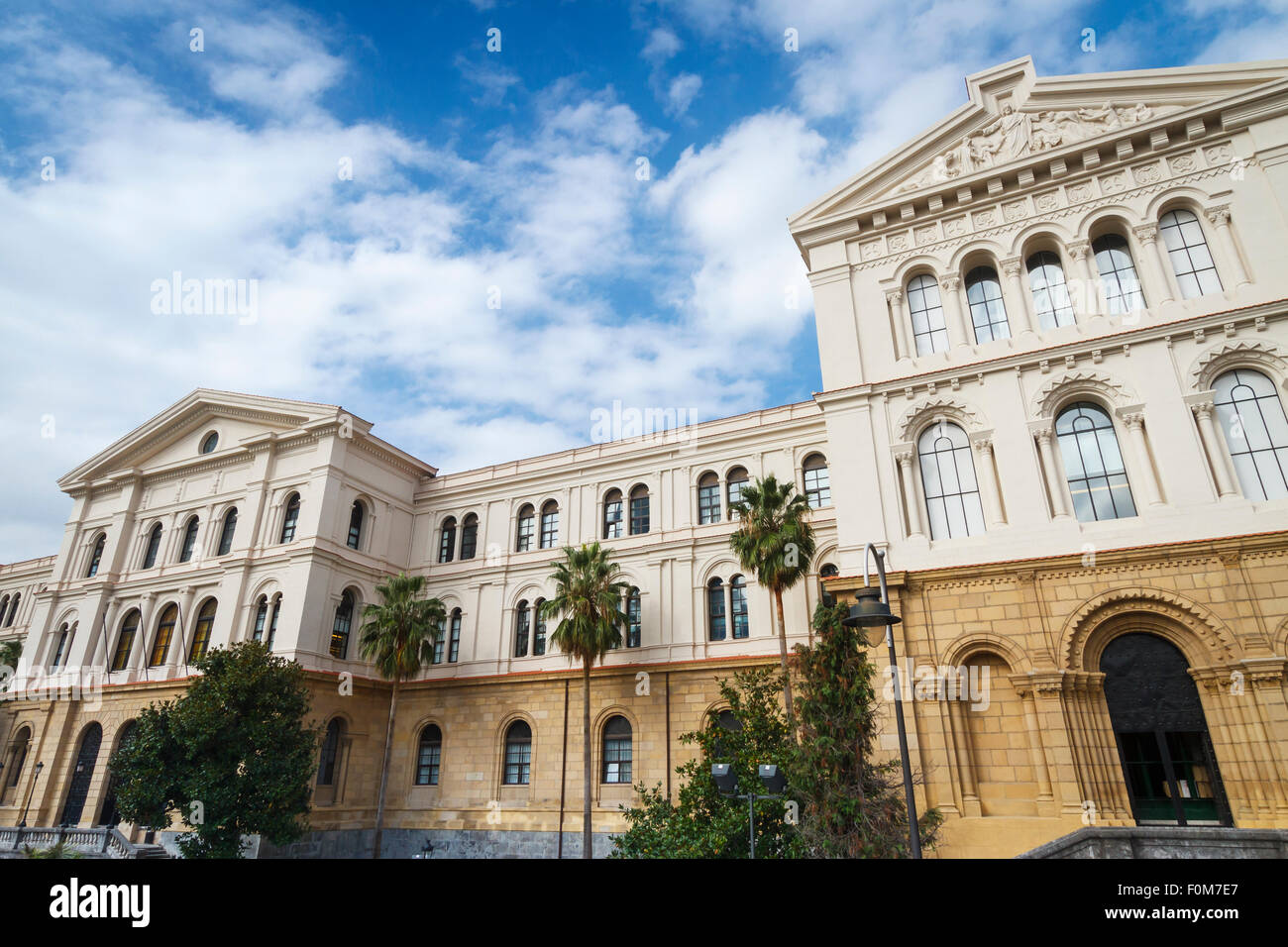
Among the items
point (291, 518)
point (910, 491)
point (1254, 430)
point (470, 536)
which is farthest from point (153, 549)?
point (1254, 430)

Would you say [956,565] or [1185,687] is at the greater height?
[956,565]

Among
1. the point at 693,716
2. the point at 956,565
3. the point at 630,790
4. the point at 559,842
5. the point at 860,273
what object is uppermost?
the point at 860,273

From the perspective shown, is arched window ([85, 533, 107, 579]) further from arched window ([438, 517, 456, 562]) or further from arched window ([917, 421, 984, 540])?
arched window ([917, 421, 984, 540])

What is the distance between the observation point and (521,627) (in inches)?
1321

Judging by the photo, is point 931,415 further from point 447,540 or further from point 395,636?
point 447,540

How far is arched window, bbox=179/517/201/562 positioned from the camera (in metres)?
36.6

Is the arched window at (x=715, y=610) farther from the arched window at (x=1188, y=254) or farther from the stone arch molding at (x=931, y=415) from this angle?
the arched window at (x=1188, y=254)

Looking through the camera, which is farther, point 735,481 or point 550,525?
point 550,525

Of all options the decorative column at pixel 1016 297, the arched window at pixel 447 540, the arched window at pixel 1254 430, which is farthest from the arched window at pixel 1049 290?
the arched window at pixel 447 540

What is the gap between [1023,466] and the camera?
1870 centimetres

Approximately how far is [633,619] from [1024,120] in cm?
2181
